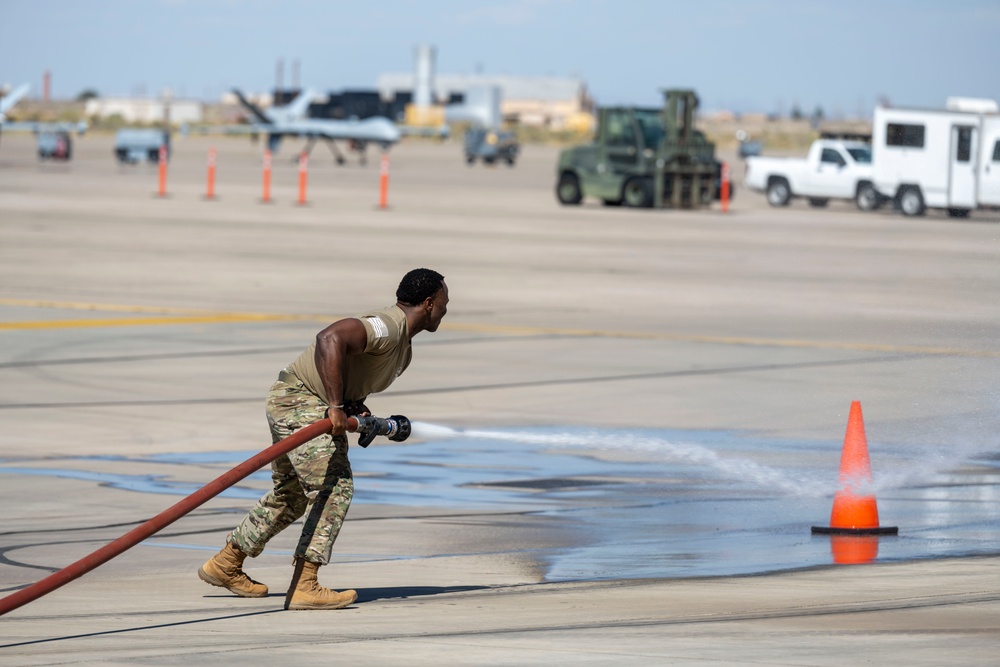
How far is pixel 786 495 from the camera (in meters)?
9.29

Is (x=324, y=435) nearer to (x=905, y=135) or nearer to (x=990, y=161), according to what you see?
(x=990, y=161)

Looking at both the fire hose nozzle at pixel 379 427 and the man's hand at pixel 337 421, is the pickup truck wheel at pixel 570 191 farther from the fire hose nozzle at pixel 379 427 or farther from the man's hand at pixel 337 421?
the man's hand at pixel 337 421

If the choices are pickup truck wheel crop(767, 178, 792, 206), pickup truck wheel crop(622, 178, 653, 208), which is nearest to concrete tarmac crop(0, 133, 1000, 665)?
pickup truck wheel crop(622, 178, 653, 208)

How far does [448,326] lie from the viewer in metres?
17.2

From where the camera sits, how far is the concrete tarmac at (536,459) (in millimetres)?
6066

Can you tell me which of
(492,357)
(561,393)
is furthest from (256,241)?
(561,393)

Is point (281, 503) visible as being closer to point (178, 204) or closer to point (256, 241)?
point (256, 241)

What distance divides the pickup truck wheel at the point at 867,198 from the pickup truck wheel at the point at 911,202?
1.05 metres

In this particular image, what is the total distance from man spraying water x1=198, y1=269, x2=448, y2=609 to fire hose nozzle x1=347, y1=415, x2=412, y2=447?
2.6 inches

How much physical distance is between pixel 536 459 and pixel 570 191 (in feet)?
112

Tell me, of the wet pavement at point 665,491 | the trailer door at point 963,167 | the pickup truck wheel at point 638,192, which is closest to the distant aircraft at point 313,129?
the pickup truck wheel at point 638,192

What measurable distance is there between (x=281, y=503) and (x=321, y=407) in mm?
456

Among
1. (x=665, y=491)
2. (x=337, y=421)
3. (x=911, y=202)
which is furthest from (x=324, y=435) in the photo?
(x=911, y=202)

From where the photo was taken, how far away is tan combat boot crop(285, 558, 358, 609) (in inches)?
256
